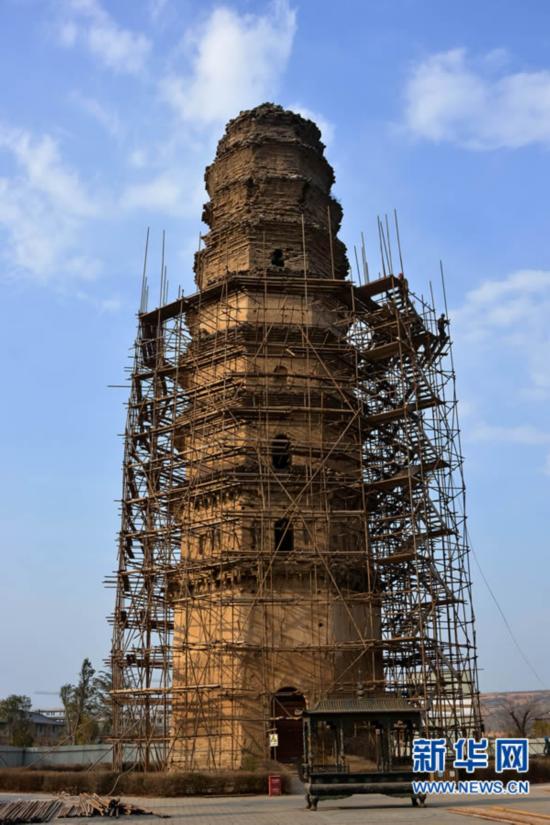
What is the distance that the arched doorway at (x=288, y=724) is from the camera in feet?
75.0

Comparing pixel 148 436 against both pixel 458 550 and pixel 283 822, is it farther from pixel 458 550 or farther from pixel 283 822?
pixel 283 822

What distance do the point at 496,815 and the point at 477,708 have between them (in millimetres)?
11071

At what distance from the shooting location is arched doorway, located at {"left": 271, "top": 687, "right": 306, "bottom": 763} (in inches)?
900

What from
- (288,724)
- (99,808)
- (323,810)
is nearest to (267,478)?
(288,724)

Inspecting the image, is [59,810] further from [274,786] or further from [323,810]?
[274,786]

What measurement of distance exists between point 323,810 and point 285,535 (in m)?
9.15

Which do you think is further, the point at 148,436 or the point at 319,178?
the point at 319,178

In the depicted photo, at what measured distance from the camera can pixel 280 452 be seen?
84.3 feet

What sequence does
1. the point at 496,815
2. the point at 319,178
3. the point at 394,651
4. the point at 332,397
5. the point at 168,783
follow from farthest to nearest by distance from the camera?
the point at 319,178, the point at 332,397, the point at 394,651, the point at 168,783, the point at 496,815

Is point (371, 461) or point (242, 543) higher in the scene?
point (371, 461)

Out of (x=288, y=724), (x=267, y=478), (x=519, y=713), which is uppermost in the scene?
(x=267, y=478)

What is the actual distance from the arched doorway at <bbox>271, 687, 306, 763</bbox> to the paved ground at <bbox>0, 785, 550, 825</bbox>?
3188 mm

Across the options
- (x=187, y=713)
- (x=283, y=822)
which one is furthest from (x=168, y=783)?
(x=283, y=822)

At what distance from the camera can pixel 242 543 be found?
2462cm
